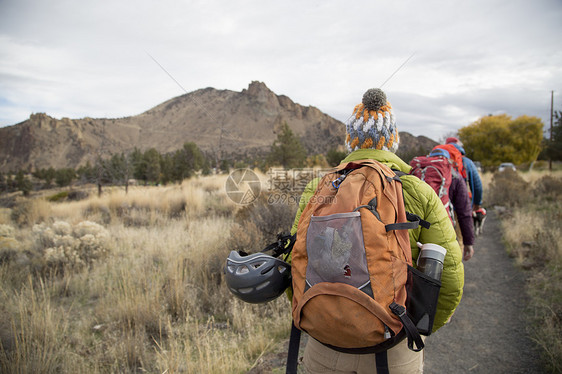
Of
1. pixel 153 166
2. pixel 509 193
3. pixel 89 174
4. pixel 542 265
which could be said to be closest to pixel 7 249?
pixel 542 265

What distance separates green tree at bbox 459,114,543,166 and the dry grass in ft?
115

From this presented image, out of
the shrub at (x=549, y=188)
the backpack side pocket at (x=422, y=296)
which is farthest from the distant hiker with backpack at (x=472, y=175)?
the shrub at (x=549, y=188)

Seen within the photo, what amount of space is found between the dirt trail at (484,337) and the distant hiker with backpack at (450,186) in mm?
1186

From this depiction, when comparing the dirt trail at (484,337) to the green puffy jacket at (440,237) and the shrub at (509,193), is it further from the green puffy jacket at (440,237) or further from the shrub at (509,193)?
the shrub at (509,193)

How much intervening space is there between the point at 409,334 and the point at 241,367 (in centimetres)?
216

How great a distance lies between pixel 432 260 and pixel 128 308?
3715 mm

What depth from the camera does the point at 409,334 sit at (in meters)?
1.17

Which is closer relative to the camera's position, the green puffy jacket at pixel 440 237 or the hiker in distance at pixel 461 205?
the green puffy jacket at pixel 440 237

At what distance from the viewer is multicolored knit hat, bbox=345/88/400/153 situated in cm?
161

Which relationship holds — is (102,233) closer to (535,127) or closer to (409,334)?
(409,334)

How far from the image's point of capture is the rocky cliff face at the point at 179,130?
43.4 metres

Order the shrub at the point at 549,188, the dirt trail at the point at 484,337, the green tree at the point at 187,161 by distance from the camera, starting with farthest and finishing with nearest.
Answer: the green tree at the point at 187,161 < the shrub at the point at 549,188 < the dirt trail at the point at 484,337

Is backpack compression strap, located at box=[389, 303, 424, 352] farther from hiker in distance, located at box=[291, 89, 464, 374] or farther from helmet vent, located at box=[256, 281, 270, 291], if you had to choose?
helmet vent, located at box=[256, 281, 270, 291]

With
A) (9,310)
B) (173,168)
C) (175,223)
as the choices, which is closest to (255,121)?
(173,168)
